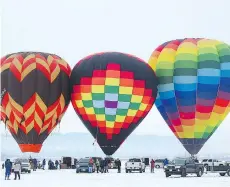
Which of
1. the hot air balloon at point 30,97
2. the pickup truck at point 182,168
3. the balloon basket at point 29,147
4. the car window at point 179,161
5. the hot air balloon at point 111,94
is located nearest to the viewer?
the pickup truck at point 182,168

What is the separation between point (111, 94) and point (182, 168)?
10.6 m

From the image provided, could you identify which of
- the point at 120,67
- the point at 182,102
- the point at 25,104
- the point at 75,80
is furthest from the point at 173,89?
the point at 25,104

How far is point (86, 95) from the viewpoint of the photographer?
47875 millimetres

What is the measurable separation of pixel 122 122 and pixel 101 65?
16.4ft

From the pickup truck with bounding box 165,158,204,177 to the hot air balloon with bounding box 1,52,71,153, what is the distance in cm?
1217

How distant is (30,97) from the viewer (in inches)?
1810

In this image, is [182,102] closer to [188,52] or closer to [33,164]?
[188,52]

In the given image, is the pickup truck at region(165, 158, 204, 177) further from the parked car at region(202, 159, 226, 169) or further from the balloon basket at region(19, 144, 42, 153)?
the balloon basket at region(19, 144, 42, 153)

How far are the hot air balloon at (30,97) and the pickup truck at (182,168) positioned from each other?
12172mm

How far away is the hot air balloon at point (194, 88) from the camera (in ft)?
158

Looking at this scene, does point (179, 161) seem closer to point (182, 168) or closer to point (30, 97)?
point (182, 168)

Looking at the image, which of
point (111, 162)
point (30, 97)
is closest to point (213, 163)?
point (111, 162)

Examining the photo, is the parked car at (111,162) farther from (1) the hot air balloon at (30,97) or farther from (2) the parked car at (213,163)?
(2) the parked car at (213,163)

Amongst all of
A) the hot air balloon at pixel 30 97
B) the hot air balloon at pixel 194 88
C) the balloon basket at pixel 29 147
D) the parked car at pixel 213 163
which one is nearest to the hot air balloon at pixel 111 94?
the hot air balloon at pixel 194 88
